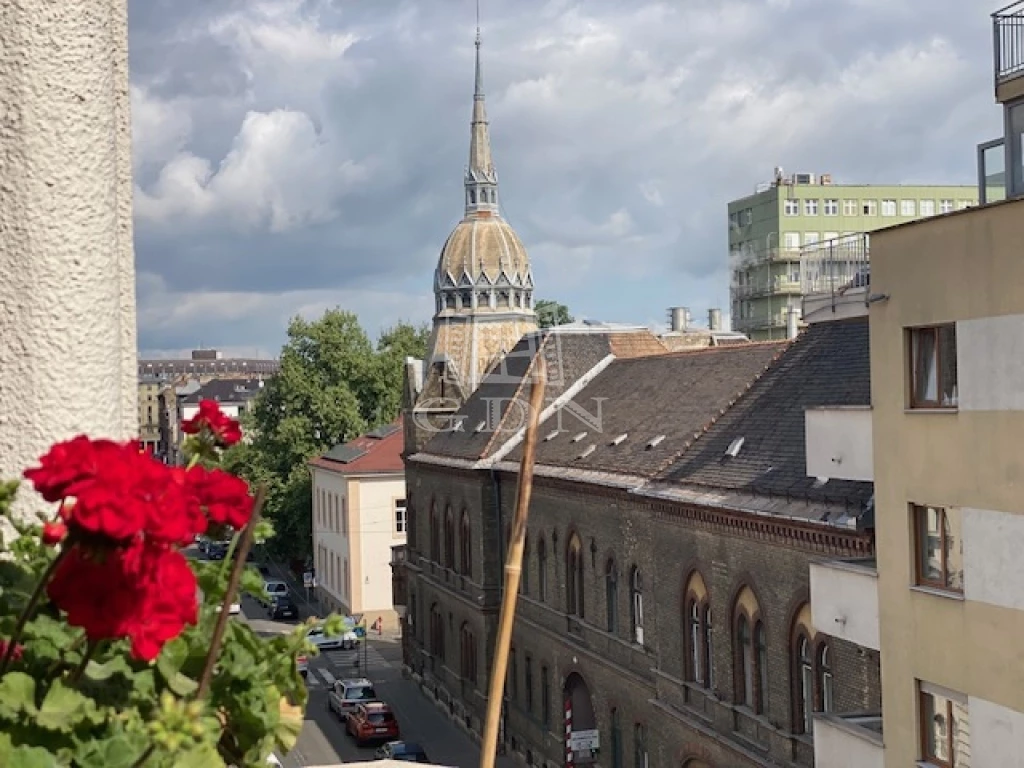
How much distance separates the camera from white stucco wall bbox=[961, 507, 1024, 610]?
545 inches

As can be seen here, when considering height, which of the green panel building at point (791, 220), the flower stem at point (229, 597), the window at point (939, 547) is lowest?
the window at point (939, 547)

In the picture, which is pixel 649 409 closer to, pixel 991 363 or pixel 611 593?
pixel 611 593

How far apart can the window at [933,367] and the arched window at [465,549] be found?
88.1 ft

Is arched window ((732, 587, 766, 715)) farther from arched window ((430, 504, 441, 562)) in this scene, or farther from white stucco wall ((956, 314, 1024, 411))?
arched window ((430, 504, 441, 562))

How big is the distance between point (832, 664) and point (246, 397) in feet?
424

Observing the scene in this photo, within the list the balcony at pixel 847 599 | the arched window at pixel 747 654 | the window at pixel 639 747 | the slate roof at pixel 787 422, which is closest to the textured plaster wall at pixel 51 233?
the balcony at pixel 847 599

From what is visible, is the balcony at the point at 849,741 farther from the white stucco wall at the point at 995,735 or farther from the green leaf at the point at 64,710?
the green leaf at the point at 64,710

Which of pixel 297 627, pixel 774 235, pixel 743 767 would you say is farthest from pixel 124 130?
pixel 774 235

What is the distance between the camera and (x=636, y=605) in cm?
2830

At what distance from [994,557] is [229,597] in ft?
41.9

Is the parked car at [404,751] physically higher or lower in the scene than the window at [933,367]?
lower

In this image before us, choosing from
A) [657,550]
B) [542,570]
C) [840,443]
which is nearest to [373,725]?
[542,570]

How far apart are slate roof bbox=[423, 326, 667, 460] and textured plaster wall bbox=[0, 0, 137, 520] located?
35.4 metres

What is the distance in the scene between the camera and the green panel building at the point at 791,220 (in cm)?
7950
